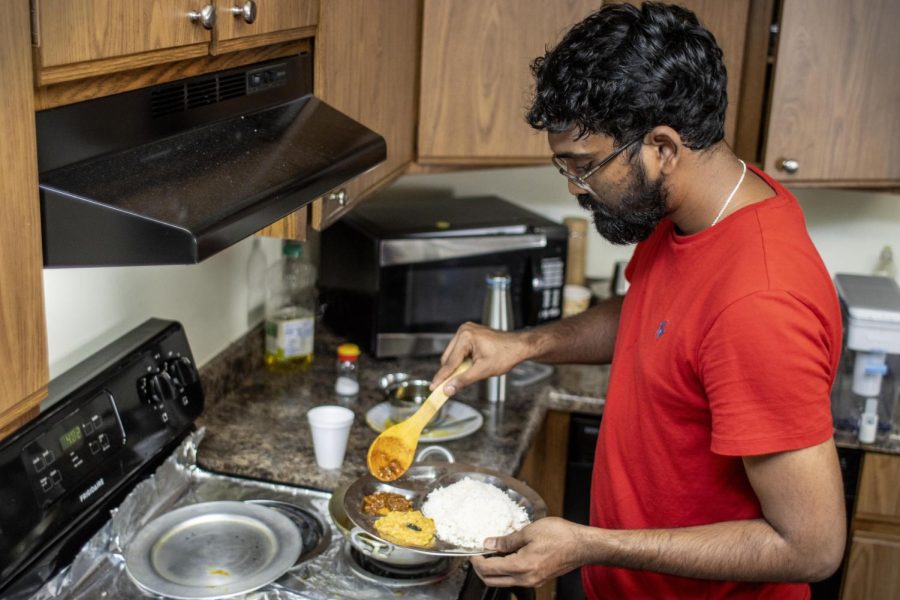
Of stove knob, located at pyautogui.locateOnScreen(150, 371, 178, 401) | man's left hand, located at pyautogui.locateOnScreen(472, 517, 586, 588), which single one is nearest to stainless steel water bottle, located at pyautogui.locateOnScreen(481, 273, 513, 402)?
stove knob, located at pyautogui.locateOnScreen(150, 371, 178, 401)

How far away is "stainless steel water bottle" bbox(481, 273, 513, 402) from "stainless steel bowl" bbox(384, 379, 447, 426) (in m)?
0.15

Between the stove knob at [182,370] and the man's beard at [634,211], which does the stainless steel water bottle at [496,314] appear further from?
the man's beard at [634,211]

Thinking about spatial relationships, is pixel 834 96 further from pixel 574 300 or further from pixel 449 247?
pixel 449 247

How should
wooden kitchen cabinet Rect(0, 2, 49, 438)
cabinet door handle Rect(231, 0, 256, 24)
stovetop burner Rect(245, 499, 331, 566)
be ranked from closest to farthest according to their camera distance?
wooden kitchen cabinet Rect(0, 2, 49, 438)
cabinet door handle Rect(231, 0, 256, 24)
stovetop burner Rect(245, 499, 331, 566)

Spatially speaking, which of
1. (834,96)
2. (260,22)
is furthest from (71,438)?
(834,96)

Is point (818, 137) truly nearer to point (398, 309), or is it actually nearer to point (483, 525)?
point (398, 309)

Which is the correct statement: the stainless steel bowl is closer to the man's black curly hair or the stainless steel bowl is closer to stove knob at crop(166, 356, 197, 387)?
stove knob at crop(166, 356, 197, 387)

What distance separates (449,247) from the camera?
8.47 feet

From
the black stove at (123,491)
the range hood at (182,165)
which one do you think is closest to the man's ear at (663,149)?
the range hood at (182,165)

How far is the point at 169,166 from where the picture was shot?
1.22 metres

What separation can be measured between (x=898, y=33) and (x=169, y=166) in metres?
1.88

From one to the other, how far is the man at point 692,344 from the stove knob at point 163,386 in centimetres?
67

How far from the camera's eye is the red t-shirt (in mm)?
1278

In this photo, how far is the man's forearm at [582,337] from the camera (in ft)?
6.23
